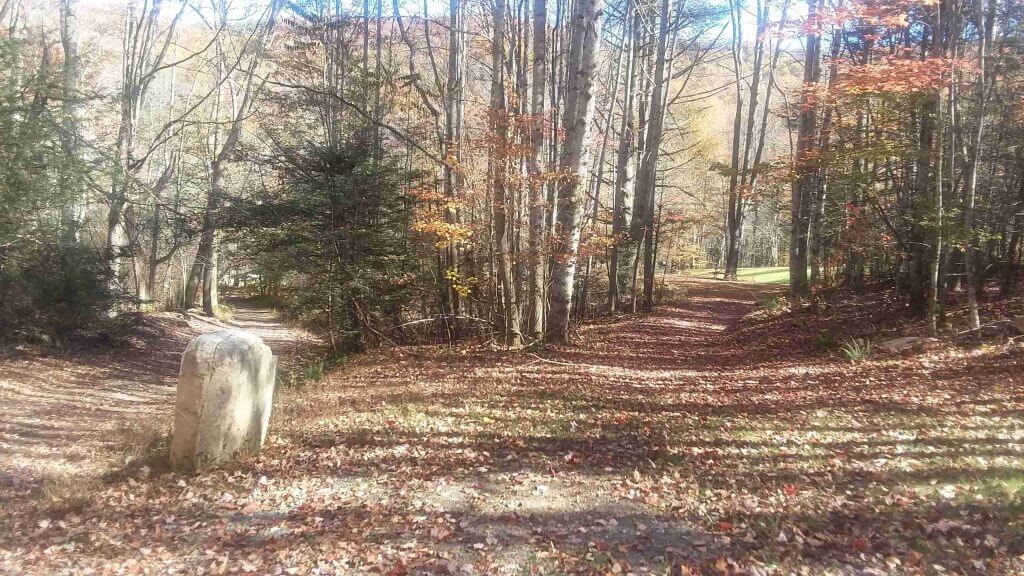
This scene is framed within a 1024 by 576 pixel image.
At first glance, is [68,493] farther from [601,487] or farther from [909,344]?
[909,344]

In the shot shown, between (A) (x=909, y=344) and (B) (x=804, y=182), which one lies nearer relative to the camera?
(A) (x=909, y=344)

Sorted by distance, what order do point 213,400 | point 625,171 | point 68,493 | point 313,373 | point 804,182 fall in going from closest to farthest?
1. point 68,493
2. point 213,400
3. point 313,373
4. point 804,182
5. point 625,171

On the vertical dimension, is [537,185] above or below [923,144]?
below

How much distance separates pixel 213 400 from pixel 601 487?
3892 millimetres

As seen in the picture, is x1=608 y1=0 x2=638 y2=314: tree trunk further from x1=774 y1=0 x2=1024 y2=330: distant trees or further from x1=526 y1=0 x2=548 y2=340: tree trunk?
x1=774 y1=0 x2=1024 y2=330: distant trees

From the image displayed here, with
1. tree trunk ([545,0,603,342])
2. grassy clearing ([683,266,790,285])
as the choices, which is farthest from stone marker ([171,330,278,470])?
grassy clearing ([683,266,790,285])

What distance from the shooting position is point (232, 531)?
182 inches

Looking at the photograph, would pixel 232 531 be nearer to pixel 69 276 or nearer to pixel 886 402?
pixel 886 402

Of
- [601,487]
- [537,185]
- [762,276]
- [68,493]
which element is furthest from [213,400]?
[762,276]

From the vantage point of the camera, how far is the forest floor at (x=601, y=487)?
4.10m

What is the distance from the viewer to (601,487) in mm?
5324

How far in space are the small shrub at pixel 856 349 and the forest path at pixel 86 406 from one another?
1021 centimetres

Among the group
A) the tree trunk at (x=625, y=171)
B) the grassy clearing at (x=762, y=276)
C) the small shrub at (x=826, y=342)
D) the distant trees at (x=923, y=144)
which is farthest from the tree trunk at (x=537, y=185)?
the grassy clearing at (x=762, y=276)

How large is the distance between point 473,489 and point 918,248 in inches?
417
